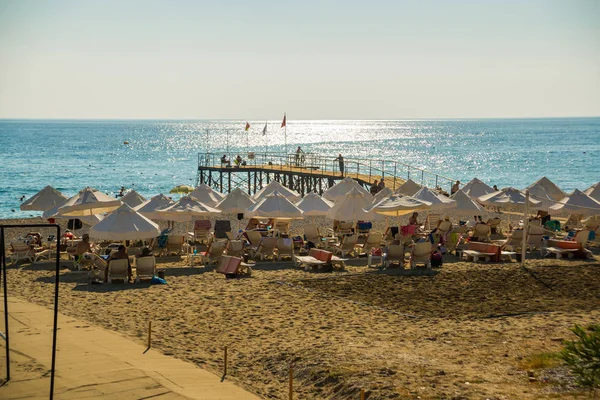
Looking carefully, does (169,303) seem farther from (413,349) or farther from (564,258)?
(564,258)

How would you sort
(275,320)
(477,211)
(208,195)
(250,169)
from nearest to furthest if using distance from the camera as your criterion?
(275,320), (477,211), (208,195), (250,169)

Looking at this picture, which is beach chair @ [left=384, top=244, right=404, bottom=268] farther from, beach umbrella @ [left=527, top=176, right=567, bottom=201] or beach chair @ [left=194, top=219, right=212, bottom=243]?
beach umbrella @ [left=527, top=176, right=567, bottom=201]

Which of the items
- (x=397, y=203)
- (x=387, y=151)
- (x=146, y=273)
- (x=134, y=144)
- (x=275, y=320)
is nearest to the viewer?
(x=275, y=320)

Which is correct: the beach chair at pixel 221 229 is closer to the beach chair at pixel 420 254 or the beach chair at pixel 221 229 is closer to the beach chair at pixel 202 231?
the beach chair at pixel 202 231

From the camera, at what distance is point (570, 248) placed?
1822cm

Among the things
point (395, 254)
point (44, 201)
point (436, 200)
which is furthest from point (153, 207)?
point (436, 200)

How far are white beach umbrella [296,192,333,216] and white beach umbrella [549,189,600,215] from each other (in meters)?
6.69

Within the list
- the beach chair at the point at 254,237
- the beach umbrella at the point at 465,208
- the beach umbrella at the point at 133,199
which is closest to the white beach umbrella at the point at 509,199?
the beach umbrella at the point at 465,208

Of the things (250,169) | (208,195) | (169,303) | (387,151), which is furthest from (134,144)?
(169,303)

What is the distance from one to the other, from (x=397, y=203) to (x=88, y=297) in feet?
27.3

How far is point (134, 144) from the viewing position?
15012 cm

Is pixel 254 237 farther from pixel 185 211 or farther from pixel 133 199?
pixel 133 199

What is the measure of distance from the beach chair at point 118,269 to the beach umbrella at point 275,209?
4819 mm

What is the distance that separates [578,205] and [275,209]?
29.3ft
